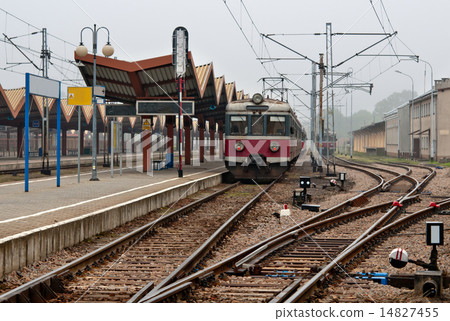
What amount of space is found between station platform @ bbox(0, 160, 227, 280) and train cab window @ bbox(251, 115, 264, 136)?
4.60 m

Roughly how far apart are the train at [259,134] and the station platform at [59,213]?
164 inches

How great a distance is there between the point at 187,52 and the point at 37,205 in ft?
44.4

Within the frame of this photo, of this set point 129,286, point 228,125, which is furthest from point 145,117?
point 129,286

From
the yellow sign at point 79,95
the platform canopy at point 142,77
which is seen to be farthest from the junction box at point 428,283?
the platform canopy at point 142,77

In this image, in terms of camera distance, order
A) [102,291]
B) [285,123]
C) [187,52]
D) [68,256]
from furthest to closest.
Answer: [187,52]
[285,123]
[68,256]
[102,291]

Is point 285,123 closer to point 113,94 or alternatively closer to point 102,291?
point 113,94

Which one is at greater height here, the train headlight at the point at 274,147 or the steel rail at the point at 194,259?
the train headlight at the point at 274,147

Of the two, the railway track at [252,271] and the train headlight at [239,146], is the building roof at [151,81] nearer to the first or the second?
the train headlight at [239,146]

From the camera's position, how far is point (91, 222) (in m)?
10.9

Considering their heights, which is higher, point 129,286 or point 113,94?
point 113,94

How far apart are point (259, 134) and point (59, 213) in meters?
12.6

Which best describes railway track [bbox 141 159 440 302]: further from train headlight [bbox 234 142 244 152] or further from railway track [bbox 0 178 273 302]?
train headlight [bbox 234 142 244 152]

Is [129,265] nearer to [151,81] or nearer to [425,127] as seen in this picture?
[151,81]

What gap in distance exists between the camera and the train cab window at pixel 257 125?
22.9 meters
